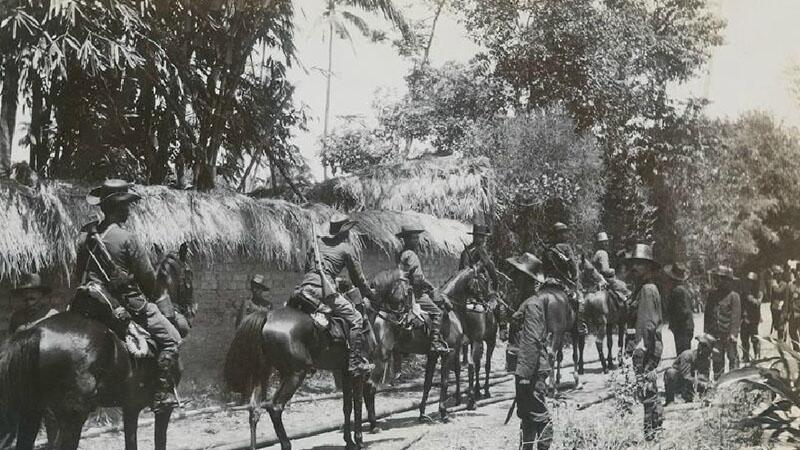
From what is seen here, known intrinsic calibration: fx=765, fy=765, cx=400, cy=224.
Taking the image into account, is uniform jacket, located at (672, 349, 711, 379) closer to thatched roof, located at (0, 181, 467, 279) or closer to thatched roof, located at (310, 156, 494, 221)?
thatched roof, located at (0, 181, 467, 279)

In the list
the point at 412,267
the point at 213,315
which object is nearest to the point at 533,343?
the point at 412,267

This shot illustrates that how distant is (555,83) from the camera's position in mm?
19922

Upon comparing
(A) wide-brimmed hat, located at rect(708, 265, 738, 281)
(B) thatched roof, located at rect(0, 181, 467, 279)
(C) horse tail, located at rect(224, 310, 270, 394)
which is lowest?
(C) horse tail, located at rect(224, 310, 270, 394)

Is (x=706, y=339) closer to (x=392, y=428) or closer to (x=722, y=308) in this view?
(x=722, y=308)

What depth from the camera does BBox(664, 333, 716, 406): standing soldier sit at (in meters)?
9.21

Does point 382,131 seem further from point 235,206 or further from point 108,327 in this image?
point 108,327

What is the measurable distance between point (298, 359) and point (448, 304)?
3.14 m

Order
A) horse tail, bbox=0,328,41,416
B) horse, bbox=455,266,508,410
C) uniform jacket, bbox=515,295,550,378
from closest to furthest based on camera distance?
horse tail, bbox=0,328,41,416, uniform jacket, bbox=515,295,550,378, horse, bbox=455,266,508,410

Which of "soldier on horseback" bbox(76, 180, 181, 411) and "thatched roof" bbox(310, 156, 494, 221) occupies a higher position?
"thatched roof" bbox(310, 156, 494, 221)

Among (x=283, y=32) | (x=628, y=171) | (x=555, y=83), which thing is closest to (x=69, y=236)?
(x=283, y=32)

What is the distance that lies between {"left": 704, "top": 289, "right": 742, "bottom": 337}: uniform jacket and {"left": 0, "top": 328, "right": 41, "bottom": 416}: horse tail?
8259mm

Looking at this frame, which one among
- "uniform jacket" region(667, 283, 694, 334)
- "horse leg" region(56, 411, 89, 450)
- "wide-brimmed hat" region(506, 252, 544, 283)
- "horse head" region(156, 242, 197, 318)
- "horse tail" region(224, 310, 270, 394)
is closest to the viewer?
"horse leg" region(56, 411, 89, 450)

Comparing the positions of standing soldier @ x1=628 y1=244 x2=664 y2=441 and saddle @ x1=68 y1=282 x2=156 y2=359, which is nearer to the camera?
saddle @ x1=68 y1=282 x2=156 y2=359

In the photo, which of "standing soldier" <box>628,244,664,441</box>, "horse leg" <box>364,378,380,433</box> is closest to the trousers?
"horse leg" <box>364,378,380,433</box>
